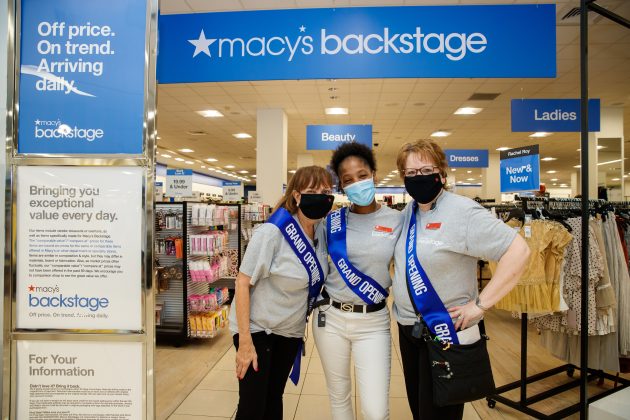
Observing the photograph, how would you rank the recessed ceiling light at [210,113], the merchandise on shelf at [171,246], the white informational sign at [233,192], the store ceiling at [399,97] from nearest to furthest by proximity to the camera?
the merchandise on shelf at [171,246]
the store ceiling at [399,97]
the white informational sign at [233,192]
the recessed ceiling light at [210,113]

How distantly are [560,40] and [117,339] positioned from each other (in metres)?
6.79

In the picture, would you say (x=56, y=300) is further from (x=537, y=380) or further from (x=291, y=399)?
(x=537, y=380)

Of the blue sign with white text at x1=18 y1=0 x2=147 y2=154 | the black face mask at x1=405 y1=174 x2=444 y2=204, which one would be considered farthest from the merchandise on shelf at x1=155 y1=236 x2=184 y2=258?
the black face mask at x1=405 y1=174 x2=444 y2=204

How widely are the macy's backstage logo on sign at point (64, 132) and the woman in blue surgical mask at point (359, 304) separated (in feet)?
3.78

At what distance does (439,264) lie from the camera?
5.51 feet

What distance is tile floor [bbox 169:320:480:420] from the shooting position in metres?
3.05

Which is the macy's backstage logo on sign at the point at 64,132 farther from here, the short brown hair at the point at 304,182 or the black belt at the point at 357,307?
the black belt at the point at 357,307

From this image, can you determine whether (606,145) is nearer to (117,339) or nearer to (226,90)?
(226,90)

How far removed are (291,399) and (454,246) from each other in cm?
235

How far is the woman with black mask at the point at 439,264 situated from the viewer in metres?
1.60

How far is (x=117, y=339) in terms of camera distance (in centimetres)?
179

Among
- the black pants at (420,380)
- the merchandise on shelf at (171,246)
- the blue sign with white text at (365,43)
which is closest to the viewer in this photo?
the black pants at (420,380)

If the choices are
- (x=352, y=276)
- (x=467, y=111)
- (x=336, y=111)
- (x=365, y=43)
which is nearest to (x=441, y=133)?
(x=467, y=111)

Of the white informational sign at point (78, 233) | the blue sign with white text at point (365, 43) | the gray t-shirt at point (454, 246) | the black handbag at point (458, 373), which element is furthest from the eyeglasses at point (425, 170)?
the white informational sign at point (78, 233)
